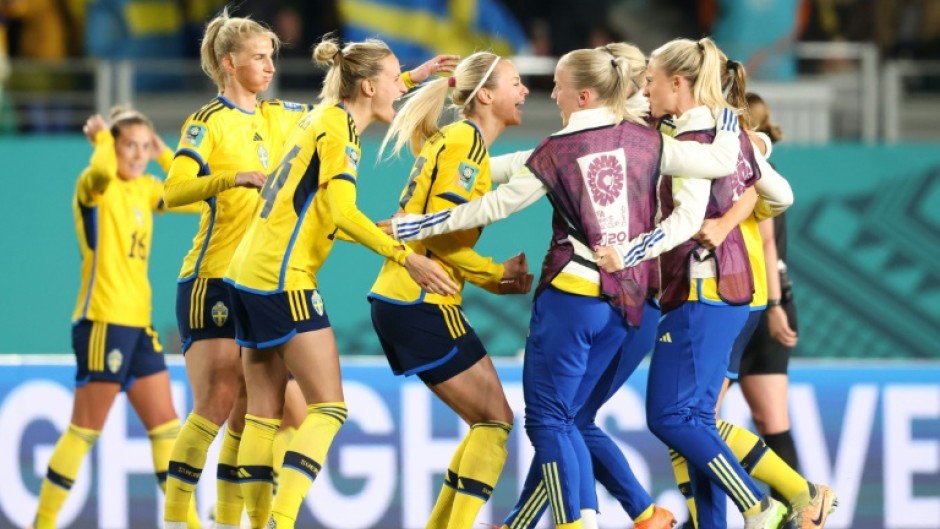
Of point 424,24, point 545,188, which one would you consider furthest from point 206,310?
point 424,24

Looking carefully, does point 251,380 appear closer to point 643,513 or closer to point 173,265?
point 643,513

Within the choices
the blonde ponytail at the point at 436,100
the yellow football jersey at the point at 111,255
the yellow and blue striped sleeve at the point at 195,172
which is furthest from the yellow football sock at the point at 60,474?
the blonde ponytail at the point at 436,100

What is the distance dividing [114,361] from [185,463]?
1.53m

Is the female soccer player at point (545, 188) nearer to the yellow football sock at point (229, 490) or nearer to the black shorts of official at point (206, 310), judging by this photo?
the black shorts of official at point (206, 310)

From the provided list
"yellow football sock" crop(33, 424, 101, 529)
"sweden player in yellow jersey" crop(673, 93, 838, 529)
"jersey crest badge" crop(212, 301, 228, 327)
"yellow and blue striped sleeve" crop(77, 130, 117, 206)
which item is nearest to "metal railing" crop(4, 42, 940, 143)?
"yellow and blue striped sleeve" crop(77, 130, 117, 206)

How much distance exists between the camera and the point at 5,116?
11.1 m

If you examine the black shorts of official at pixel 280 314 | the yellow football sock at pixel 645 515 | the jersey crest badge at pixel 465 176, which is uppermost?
the jersey crest badge at pixel 465 176

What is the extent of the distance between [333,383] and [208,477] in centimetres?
235

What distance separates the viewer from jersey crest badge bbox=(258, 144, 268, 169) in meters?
6.49

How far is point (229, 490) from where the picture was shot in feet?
20.7

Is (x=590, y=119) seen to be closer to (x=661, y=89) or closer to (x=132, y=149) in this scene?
(x=661, y=89)

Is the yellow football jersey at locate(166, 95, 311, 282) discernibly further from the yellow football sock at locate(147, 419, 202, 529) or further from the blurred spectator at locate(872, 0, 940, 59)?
the blurred spectator at locate(872, 0, 940, 59)

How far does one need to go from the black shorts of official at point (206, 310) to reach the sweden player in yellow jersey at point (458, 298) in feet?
2.32

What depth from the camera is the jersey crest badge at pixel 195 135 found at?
6.27 m
